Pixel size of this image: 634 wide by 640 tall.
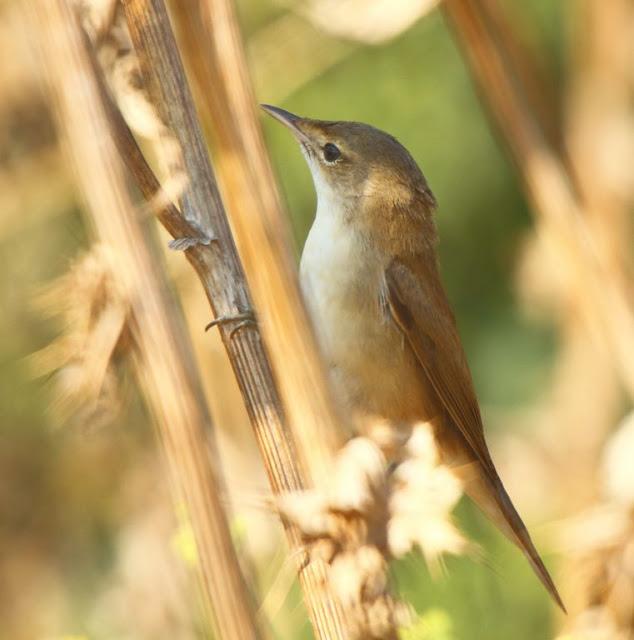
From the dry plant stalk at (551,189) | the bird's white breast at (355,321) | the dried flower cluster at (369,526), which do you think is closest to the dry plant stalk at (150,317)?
the dried flower cluster at (369,526)

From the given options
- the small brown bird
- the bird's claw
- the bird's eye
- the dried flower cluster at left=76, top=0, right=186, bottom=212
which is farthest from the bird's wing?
the dried flower cluster at left=76, top=0, right=186, bottom=212

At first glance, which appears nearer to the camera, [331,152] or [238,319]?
[238,319]

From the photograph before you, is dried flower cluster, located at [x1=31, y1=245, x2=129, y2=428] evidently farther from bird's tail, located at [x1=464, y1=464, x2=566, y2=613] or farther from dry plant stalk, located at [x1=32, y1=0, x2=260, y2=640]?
bird's tail, located at [x1=464, y1=464, x2=566, y2=613]

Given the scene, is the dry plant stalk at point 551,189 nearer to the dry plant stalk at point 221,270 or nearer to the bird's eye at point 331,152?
the bird's eye at point 331,152

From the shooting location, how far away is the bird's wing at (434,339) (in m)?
2.60

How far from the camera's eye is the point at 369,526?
1.10 meters

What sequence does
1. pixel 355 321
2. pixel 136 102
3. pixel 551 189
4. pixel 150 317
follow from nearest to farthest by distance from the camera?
1. pixel 150 317
2. pixel 136 102
3. pixel 551 189
4. pixel 355 321

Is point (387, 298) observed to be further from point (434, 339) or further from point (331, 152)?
point (331, 152)

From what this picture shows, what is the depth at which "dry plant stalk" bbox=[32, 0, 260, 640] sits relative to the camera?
1048 millimetres

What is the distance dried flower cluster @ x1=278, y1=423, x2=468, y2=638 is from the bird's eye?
1.63 m

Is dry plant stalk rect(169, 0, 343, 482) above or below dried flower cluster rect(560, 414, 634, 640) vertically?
above

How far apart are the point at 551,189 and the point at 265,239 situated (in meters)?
1.11

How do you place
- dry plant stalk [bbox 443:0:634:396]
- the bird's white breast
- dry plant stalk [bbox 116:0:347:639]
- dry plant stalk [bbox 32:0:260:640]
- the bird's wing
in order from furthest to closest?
the bird's wing → the bird's white breast → dry plant stalk [bbox 443:0:634:396] → dry plant stalk [bbox 116:0:347:639] → dry plant stalk [bbox 32:0:260:640]

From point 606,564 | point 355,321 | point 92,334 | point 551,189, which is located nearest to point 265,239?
point 92,334
